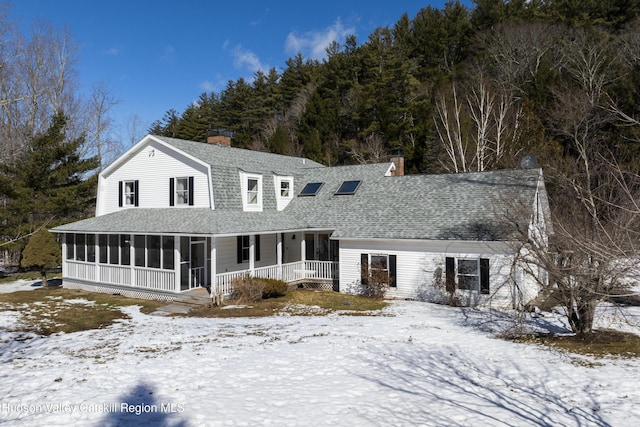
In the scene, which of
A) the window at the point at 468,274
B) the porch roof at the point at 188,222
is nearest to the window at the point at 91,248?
the porch roof at the point at 188,222

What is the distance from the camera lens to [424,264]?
19.1m

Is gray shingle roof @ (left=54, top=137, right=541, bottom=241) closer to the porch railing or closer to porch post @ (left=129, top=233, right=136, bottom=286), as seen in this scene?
porch post @ (left=129, top=233, right=136, bottom=286)

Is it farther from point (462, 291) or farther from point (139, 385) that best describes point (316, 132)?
point (139, 385)

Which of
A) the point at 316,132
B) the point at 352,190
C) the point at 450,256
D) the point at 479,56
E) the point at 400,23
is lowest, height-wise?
the point at 450,256

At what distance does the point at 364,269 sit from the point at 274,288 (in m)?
4.31

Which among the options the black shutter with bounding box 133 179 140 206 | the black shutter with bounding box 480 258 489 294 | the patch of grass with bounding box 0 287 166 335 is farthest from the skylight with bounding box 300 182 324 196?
the black shutter with bounding box 480 258 489 294

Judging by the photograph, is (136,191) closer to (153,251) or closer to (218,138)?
(153,251)

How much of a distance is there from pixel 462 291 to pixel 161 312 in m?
12.1

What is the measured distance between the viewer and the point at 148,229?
64.1 ft

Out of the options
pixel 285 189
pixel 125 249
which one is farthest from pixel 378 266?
pixel 125 249

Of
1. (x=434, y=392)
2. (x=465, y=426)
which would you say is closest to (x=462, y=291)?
(x=434, y=392)

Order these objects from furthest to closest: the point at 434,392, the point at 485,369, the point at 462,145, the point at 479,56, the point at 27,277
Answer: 1. the point at 479,56
2. the point at 462,145
3. the point at 27,277
4. the point at 485,369
5. the point at 434,392

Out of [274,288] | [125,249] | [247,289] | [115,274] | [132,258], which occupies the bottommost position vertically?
[274,288]

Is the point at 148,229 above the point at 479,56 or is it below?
below
